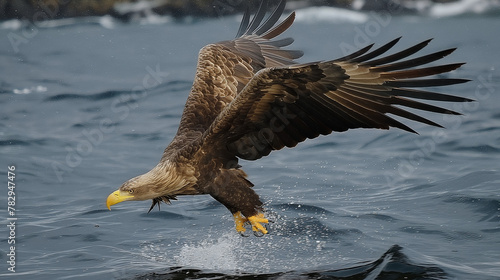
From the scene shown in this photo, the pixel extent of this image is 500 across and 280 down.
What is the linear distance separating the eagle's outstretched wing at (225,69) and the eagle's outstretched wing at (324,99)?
880 millimetres

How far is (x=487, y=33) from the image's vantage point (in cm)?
1772

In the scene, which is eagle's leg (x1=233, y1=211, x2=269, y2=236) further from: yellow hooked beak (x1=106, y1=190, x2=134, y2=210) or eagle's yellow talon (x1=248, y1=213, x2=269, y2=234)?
yellow hooked beak (x1=106, y1=190, x2=134, y2=210)

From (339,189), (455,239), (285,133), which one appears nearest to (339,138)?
(339,189)

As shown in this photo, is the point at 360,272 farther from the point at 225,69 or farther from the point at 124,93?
the point at 124,93

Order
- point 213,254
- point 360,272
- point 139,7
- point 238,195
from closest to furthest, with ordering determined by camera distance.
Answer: point 360,272 < point 238,195 < point 213,254 < point 139,7

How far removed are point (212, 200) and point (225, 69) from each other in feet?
6.22

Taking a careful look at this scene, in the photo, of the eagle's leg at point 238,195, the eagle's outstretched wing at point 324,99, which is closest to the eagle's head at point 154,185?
the eagle's leg at point 238,195

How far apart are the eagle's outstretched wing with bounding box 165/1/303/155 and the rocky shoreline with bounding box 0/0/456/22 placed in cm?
1163

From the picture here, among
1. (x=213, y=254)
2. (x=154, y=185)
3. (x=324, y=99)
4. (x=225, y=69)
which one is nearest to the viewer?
(x=324, y=99)

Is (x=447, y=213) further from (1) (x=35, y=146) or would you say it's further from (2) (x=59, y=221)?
(1) (x=35, y=146)

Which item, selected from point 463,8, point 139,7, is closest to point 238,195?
point 463,8

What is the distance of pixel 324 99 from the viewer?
589cm
